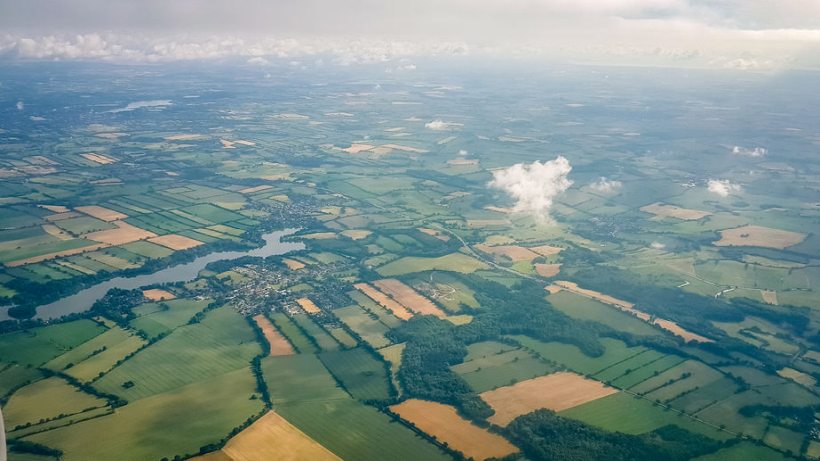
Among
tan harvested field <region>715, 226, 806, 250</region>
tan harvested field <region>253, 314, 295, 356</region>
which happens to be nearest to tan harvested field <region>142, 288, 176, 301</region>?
tan harvested field <region>253, 314, 295, 356</region>

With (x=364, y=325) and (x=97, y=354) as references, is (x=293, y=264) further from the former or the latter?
(x=97, y=354)

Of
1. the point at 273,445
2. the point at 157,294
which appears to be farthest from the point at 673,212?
the point at 273,445

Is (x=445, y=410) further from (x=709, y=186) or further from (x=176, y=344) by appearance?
(x=709, y=186)

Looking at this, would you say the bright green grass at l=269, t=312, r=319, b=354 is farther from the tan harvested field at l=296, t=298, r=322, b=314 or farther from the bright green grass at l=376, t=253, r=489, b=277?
the bright green grass at l=376, t=253, r=489, b=277

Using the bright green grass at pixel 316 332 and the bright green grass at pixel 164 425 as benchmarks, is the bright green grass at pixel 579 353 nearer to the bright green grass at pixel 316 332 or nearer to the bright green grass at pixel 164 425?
the bright green grass at pixel 316 332

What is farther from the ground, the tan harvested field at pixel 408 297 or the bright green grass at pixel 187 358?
the tan harvested field at pixel 408 297


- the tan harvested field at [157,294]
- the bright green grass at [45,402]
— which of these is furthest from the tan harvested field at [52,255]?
the bright green grass at [45,402]
